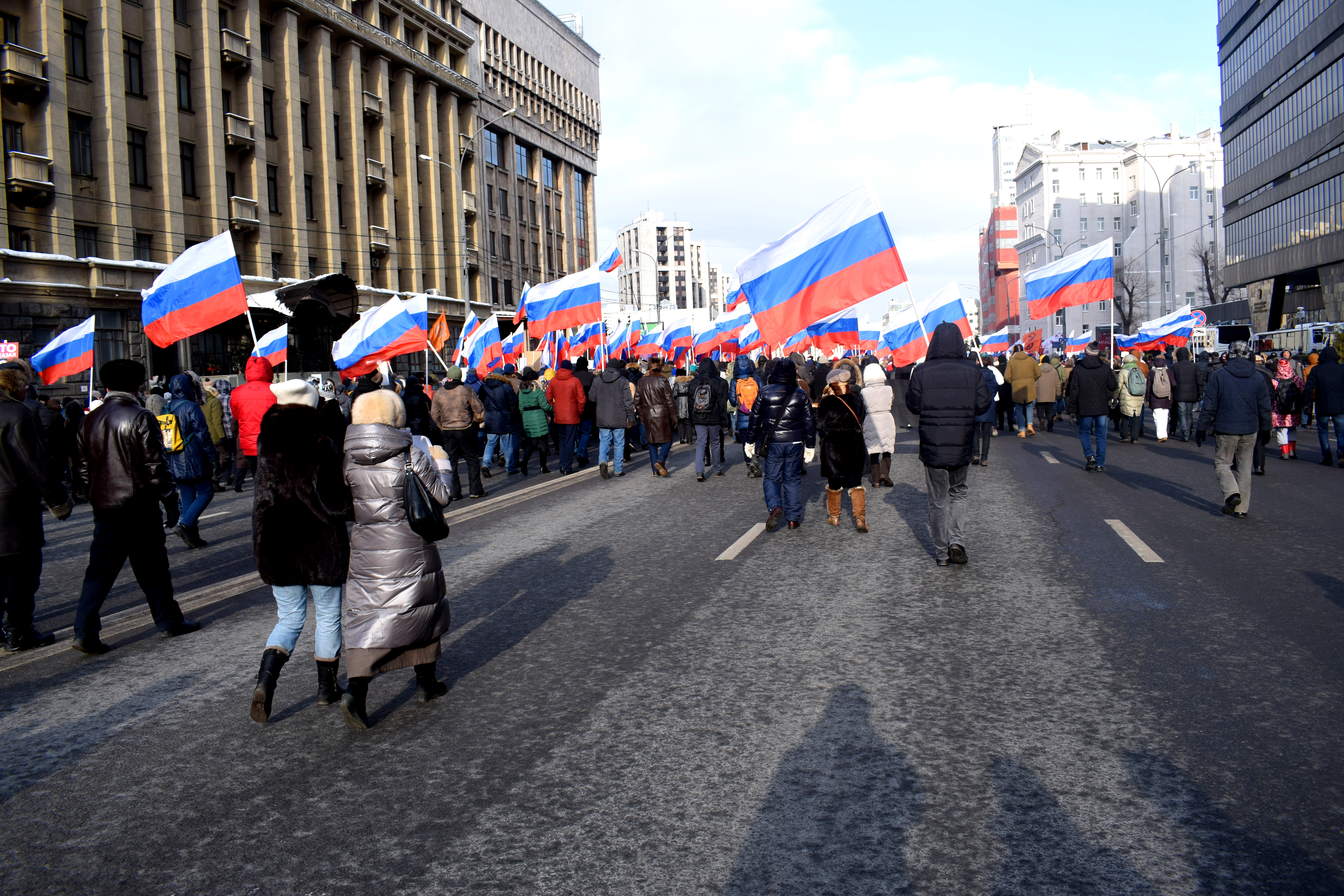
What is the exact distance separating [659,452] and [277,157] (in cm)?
2876

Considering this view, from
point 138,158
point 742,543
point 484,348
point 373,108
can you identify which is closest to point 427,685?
point 742,543

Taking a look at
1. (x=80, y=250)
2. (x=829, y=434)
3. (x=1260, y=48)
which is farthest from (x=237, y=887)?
(x=1260, y=48)

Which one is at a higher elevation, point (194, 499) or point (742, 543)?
point (194, 499)

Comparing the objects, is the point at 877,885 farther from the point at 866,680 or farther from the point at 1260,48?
the point at 1260,48

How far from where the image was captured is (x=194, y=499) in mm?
11359

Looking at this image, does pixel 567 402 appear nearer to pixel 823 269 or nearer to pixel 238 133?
pixel 823 269

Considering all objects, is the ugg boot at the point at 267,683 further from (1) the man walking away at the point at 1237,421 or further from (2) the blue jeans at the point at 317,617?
(1) the man walking away at the point at 1237,421

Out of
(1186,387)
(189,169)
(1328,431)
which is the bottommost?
(1328,431)

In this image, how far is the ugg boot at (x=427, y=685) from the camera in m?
5.27

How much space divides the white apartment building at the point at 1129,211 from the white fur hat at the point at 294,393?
4193 inches

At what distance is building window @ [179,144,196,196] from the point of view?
3381 cm

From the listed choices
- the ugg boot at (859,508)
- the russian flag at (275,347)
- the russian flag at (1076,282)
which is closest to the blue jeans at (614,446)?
the russian flag at (275,347)

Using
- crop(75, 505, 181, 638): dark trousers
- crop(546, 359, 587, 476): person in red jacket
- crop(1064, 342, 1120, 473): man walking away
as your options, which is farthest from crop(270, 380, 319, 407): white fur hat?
crop(1064, 342, 1120, 473): man walking away

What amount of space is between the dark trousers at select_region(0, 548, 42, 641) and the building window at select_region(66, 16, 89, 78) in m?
27.2
